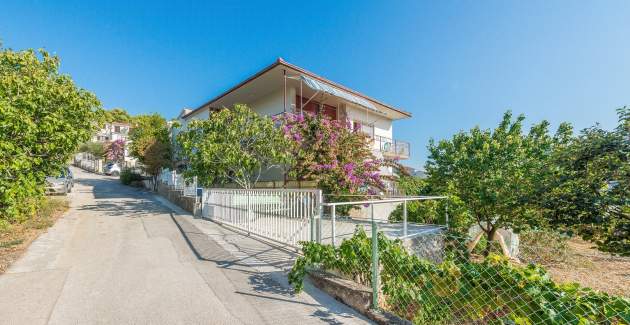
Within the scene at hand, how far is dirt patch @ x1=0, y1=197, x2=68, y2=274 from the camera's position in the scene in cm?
591

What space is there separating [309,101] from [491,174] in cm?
1149

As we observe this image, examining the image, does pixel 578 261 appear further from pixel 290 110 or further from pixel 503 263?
pixel 290 110

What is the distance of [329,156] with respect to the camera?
1218cm

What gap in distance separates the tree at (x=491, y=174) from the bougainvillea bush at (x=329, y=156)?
3.85m

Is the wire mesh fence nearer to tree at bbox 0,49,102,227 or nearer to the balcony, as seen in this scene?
tree at bbox 0,49,102,227

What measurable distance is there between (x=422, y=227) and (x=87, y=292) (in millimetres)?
7639

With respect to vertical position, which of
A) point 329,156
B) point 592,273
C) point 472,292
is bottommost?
point 592,273

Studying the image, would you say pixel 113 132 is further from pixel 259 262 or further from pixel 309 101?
pixel 259 262

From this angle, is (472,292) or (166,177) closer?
(472,292)

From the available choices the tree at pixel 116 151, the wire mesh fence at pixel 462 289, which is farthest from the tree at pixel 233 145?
the tree at pixel 116 151

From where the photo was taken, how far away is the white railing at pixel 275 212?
6059mm

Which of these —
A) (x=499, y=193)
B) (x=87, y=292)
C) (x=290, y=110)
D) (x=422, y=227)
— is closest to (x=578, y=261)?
(x=499, y=193)

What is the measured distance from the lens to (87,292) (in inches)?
166

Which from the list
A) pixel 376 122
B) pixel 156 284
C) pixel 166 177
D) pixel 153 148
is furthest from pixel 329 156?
pixel 153 148
